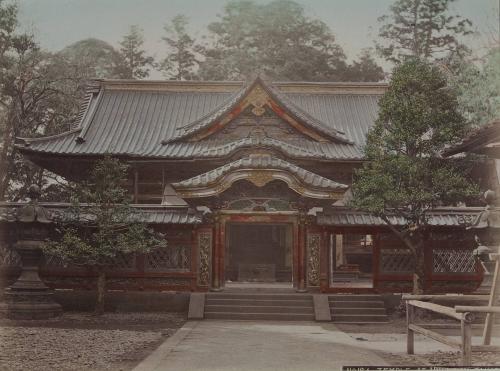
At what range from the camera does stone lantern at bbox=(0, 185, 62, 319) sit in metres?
17.2

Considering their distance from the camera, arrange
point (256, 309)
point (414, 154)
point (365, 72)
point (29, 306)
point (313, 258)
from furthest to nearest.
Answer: point (365, 72), point (313, 258), point (256, 309), point (414, 154), point (29, 306)

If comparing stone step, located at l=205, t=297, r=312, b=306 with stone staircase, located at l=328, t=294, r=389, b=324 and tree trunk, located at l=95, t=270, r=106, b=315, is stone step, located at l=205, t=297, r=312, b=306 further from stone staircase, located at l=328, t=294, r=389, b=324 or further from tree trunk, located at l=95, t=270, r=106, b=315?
tree trunk, located at l=95, t=270, r=106, b=315

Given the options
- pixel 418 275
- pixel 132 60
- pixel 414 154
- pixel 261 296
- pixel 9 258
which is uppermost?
pixel 132 60

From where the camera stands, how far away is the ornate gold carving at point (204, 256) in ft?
64.6

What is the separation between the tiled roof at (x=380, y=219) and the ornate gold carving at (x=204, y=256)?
367 centimetres

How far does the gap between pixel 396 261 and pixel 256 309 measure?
526cm

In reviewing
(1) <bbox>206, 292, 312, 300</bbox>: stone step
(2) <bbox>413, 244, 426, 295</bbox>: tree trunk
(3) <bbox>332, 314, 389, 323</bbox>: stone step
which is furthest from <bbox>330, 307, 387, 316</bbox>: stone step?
(2) <bbox>413, 244, 426, 295</bbox>: tree trunk

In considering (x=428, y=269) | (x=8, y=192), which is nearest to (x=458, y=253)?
(x=428, y=269)

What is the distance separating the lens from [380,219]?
19969 mm

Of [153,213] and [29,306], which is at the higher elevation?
[153,213]

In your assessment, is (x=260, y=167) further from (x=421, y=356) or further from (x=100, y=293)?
(x=421, y=356)

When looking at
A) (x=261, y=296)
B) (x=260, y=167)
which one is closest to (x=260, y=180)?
(x=260, y=167)

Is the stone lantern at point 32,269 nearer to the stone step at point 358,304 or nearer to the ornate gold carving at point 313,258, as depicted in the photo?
the ornate gold carving at point 313,258

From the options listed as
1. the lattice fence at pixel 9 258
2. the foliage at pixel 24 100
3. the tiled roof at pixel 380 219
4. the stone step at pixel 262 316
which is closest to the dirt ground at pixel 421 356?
the stone step at pixel 262 316
